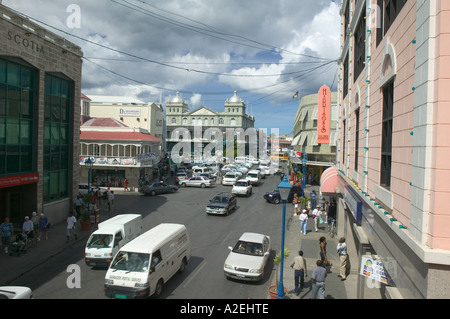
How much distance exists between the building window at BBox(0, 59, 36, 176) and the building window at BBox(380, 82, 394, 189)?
57.3 ft

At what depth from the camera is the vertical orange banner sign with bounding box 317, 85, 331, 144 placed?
36438 millimetres

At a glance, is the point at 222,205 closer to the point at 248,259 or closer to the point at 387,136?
the point at 248,259

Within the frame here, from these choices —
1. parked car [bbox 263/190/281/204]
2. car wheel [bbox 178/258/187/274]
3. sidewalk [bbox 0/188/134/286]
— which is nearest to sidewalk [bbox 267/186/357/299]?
car wheel [bbox 178/258/187/274]

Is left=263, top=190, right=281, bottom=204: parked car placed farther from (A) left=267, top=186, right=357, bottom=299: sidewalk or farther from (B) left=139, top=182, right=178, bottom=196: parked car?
(B) left=139, top=182, right=178, bottom=196: parked car

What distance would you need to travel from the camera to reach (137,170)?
39188mm

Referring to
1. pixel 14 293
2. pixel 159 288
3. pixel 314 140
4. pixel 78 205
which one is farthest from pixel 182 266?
pixel 314 140

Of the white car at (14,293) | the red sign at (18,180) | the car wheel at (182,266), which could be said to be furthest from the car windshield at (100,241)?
the red sign at (18,180)

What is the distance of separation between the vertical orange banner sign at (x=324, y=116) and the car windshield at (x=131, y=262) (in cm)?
2858

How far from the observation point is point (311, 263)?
1568 centimetres

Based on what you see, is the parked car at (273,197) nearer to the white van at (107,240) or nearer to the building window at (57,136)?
the building window at (57,136)

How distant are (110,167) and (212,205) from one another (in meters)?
18.2

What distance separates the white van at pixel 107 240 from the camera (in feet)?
46.3

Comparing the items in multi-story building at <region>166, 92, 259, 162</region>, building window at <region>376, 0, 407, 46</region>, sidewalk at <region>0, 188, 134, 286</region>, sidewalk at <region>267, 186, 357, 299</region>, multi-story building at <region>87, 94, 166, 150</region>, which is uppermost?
multi-story building at <region>166, 92, 259, 162</region>

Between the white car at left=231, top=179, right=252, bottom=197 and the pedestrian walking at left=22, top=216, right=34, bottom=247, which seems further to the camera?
the white car at left=231, top=179, right=252, bottom=197
